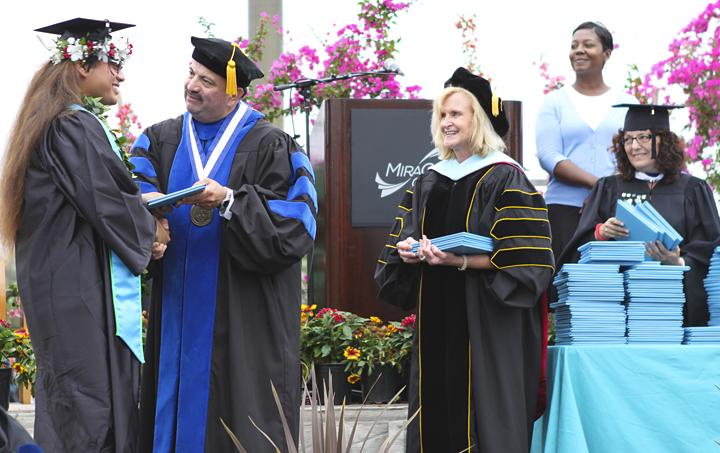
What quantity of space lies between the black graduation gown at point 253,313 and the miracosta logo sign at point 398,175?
2.01 m

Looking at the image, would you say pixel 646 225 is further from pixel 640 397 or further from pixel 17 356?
pixel 17 356

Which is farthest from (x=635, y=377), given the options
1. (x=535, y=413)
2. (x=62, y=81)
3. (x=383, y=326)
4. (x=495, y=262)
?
(x=62, y=81)

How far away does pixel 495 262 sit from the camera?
5.05 m

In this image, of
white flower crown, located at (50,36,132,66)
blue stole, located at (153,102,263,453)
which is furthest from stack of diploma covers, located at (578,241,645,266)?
white flower crown, located at (50,36,132,66)

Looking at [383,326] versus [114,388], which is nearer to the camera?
[114,388]

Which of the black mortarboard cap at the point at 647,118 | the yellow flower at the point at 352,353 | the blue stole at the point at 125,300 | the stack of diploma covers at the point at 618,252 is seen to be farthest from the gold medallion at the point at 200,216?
the black mortarboard cap at the point at 647,118

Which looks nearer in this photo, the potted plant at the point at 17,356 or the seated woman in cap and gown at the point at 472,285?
the seated woman in cap and gown at the point at 472,285

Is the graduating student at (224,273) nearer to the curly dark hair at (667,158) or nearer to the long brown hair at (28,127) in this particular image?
the long brown hair at (28,127)

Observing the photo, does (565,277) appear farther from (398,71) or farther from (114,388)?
(398,71)

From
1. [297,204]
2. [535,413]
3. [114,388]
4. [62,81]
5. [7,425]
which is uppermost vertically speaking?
[62,81]

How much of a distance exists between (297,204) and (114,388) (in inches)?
45.0

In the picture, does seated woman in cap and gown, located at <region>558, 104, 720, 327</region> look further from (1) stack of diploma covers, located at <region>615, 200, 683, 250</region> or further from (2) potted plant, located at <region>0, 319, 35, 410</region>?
(2) potted plant, located at <region>0, 319, 35, 410</region>

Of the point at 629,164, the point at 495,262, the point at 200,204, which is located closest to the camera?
the point at 200,204

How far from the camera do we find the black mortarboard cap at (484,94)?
17.5 feet
